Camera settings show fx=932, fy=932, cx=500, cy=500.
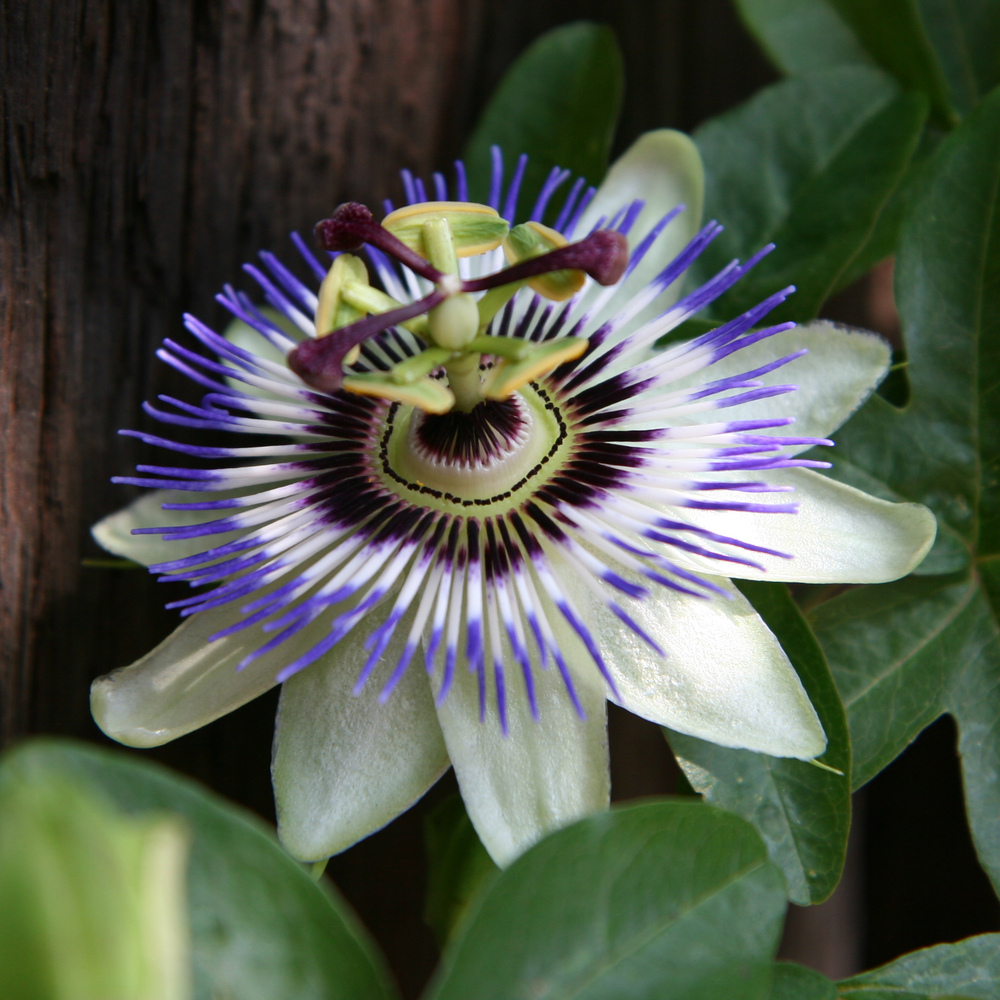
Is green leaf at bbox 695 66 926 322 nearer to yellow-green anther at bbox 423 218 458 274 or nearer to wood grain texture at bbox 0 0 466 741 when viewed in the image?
→ yellow-green anther at bbox 423 218 458 274

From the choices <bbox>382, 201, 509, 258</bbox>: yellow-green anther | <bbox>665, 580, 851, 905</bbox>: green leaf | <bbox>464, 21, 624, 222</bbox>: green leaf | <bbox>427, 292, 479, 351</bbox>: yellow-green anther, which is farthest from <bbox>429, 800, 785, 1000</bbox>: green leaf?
<bbox>464, 21, 624, 222</bbox>: green leaf

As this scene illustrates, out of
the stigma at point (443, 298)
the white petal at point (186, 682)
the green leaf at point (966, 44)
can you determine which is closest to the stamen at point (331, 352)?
the stigma at point (443, 298)

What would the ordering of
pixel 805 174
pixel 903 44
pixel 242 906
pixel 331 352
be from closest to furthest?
pixel 242 906, pixel 331 352, pixel 805 174, pixel 903 44

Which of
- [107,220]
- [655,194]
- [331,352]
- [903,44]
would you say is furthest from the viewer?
[903,44]

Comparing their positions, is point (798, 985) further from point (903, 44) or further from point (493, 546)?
point (903, 44)

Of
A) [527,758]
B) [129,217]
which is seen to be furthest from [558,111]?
[527,758]

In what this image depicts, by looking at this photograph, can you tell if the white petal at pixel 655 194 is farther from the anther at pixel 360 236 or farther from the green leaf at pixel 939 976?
the green leaf at pixel 939 976
